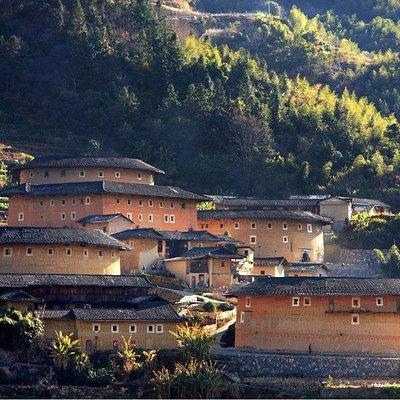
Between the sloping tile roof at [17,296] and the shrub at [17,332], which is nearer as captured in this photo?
the shrub at [17,332]

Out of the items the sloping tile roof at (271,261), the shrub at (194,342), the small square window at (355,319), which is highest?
the sloping tile roof at (271,261)

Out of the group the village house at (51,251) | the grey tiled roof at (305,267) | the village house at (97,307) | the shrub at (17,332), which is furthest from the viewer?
the grey tiled roof at (305,267)

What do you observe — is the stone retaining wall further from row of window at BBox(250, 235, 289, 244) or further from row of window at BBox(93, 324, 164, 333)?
row of window at BBox(250, 235, 289, 244)

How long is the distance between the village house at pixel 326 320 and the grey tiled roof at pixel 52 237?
8.55 metres

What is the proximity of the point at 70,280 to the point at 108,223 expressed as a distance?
12.4m

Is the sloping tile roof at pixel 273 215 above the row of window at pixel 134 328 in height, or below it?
above

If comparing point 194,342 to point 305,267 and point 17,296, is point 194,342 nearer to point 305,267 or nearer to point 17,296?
point 17,296

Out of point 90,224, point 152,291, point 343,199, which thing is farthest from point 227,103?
point 152,291

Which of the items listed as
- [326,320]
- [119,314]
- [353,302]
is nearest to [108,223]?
[119,314]

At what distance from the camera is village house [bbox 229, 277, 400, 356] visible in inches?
2527

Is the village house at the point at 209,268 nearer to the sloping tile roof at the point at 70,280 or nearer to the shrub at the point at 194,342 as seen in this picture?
the sloping tile roof at the point at 70,280

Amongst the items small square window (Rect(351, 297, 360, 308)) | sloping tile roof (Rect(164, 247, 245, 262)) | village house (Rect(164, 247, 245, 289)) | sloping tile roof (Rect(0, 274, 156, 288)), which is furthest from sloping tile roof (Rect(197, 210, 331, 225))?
small square window (Rect(351, 297, 360, 308))

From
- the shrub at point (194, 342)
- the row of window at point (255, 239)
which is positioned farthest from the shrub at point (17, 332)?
the row of window at point (255, 239)

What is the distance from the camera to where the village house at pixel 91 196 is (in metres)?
79.8
